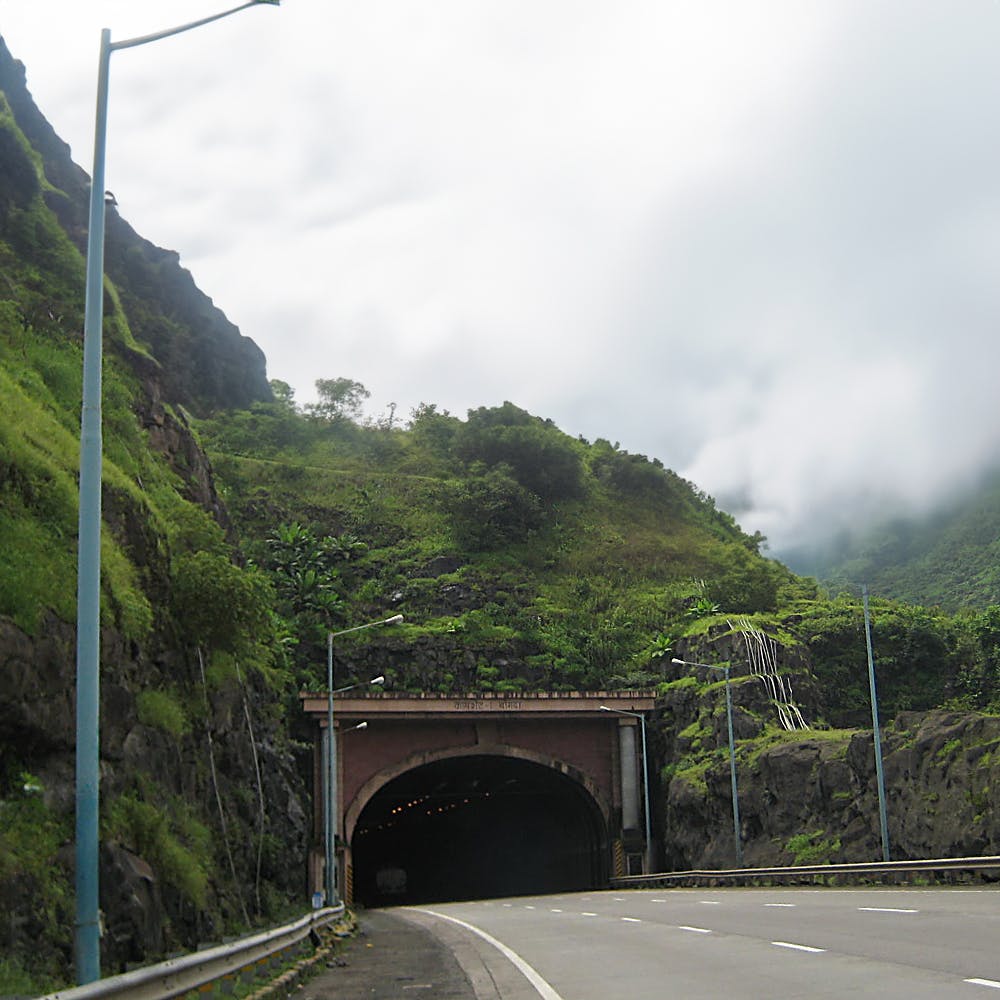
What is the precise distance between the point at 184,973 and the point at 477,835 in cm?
8059

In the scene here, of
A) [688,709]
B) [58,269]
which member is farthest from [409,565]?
[58,269]

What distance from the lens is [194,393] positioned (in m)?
111

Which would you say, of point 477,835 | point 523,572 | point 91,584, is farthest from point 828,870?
point 477,835

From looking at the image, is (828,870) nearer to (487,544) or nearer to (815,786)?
(815,786)

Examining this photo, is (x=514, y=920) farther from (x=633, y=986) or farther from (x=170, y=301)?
(x=170, y=301)

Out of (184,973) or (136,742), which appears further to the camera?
(136,742)

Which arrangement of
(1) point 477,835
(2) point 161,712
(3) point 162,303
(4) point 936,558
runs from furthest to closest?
(4) point 936,558 < (3) point 162,303 < (1) point 477,835 < (2) point 161,712

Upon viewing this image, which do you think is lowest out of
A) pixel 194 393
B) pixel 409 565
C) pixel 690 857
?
pixel 690 857

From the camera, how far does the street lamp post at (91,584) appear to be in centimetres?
939

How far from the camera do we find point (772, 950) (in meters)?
13.8

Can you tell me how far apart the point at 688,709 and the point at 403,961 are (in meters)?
44.3

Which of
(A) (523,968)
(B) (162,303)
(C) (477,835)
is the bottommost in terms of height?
(C) (477,835)

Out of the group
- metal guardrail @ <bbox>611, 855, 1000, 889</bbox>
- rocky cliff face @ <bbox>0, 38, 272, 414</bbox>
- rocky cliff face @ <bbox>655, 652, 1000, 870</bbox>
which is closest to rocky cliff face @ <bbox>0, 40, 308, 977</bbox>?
rocky cliff face @ <bbox>0, 38, 272, 414</bbox>

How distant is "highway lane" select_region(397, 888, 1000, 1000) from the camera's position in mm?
10492
